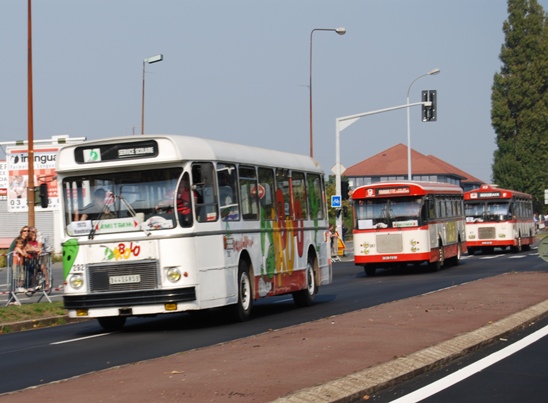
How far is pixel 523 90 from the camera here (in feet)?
336

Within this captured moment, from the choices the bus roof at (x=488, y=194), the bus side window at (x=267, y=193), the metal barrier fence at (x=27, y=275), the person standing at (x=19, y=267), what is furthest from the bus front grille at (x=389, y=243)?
the bus roof at (x=488, y=194)

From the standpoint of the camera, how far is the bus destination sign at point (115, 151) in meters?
17.1

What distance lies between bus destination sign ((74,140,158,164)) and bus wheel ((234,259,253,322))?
2705mm

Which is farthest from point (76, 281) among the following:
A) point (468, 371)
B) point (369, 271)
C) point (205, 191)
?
point (369, 271)

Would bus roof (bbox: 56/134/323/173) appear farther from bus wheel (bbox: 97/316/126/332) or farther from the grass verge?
the grass verge

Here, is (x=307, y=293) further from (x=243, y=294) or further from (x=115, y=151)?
(x=115, y=151)

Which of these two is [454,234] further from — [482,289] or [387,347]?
[387,347]

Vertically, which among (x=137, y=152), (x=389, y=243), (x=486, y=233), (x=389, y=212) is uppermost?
(x=137, y=152)

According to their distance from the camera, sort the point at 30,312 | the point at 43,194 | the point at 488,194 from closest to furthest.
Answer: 1. the point at 43,194
2. the point at 30,312
3. the point at 488,194

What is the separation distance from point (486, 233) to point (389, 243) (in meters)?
18.1

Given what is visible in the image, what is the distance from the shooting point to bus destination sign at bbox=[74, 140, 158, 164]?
56.0ft

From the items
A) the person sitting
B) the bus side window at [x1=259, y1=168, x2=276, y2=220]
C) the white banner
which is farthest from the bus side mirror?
the white banner

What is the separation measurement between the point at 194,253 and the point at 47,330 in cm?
404

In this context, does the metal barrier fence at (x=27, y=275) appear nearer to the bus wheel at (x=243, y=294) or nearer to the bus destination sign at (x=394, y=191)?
the bus wheel at (x=243, y=294)
